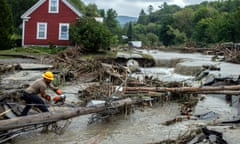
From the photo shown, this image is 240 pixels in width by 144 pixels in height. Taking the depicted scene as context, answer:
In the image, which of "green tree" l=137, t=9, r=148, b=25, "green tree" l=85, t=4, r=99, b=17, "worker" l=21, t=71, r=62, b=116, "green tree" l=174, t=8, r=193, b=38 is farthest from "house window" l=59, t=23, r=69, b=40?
"green tree" l=137, t=9, r=148, b=25

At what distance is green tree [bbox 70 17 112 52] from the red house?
2367 mm

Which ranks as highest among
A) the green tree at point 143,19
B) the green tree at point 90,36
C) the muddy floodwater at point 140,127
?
the green tree at point 143,19

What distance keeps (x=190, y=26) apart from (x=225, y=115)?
2671 inches

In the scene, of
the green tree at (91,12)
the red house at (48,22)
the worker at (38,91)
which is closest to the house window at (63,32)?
the red house at (48,22)

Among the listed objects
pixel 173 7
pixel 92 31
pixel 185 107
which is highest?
pixel 173 7

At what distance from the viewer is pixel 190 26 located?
3152 inches

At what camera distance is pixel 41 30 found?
36125mm

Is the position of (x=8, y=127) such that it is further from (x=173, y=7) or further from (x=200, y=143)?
(x=173, y=7)

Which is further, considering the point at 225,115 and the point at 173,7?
the point at 173,7

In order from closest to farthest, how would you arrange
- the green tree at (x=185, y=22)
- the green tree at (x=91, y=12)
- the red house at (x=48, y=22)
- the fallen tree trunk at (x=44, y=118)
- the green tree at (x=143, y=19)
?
the fallen tree trunk at (x=44, y=118) < the red house at (x=48, y=22) < the green tree at (x=91, y=12) < the green tree at (x=185, y=22) < the green tree at (x=143, y=19)

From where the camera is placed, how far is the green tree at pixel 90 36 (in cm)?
3256

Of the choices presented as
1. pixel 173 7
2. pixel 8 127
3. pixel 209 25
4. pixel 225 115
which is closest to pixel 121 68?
pixel 225 115

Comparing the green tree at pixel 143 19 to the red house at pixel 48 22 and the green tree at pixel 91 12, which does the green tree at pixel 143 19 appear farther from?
the red house at pixel 48 22

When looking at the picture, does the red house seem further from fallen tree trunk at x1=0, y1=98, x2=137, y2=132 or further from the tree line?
fallen tree trunk at x1=0, y1=98, x2=137, y2=132
